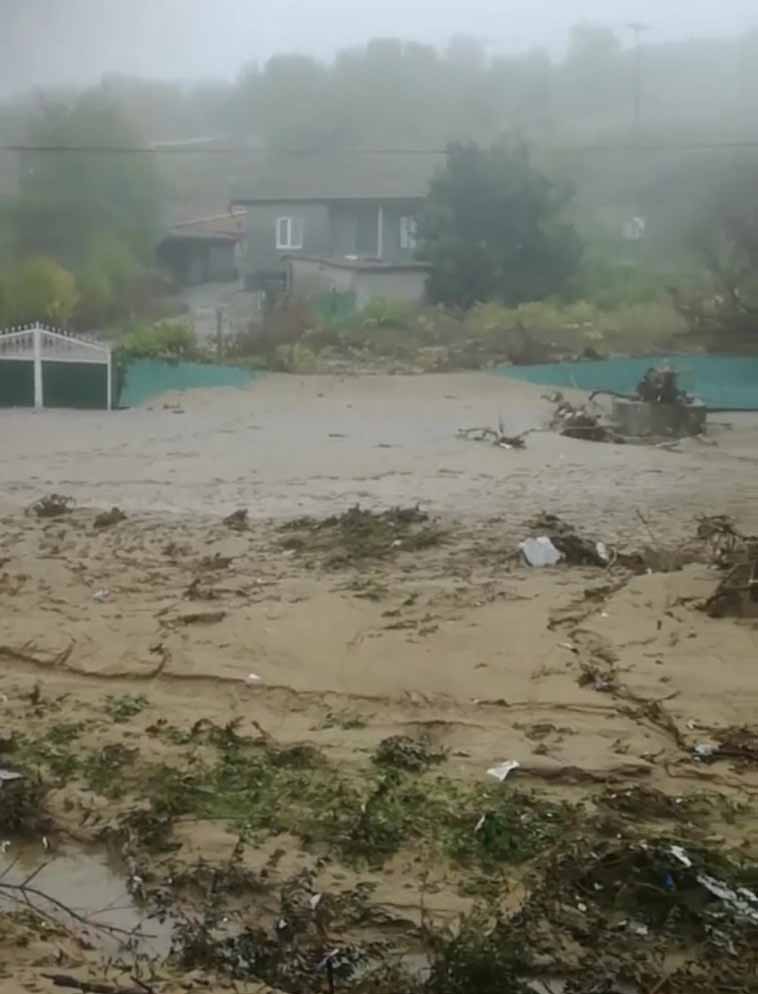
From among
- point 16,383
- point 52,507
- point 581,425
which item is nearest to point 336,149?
point 16,383

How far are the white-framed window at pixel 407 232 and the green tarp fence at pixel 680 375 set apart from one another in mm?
5579

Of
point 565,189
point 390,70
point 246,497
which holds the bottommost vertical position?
point 246,497

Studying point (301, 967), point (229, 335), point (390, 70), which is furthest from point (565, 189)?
point (301, 967)

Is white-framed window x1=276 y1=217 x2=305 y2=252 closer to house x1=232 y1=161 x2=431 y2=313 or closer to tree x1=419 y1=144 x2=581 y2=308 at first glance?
house x1=232 y1=161 x2=431 y2=313

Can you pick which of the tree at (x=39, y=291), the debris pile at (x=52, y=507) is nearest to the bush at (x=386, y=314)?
the tree at (x=39, y=291)

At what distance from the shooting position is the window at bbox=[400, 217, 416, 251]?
869 inches

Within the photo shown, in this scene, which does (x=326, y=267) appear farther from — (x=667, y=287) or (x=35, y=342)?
(x=35, y=342)

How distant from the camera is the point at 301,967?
3363 millimetres

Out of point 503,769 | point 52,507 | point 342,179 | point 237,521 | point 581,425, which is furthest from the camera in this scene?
point 342,179

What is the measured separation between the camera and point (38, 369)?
14.1 metres

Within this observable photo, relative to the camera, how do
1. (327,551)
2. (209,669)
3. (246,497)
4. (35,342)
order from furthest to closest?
(35,342) < (246,497) < (327,551) < (209,669)

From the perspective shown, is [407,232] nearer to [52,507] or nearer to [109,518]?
[52,507]

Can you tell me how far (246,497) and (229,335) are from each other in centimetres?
802

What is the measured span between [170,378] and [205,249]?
4117 mm
